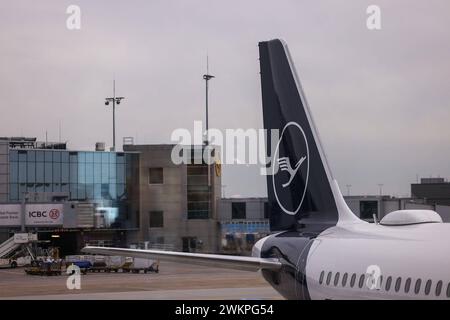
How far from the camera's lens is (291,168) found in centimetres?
2692

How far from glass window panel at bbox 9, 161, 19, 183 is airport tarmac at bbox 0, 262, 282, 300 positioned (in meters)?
25.1

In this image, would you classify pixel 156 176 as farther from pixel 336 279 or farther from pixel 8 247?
pixel 336 279

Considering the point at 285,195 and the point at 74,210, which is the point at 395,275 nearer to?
the point at 285,195

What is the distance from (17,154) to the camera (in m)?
108

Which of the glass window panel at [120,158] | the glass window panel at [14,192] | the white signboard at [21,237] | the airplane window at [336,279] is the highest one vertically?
the glass window panel at [120,158]

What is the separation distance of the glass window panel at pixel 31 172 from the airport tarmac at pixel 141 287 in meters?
25.8

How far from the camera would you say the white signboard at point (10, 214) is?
99.1 m

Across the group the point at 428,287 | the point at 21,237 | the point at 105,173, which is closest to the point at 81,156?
the point at 105,173

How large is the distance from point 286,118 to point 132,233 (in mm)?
84681

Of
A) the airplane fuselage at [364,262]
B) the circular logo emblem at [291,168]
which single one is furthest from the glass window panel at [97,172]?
the airplane fuselage at [364,262]

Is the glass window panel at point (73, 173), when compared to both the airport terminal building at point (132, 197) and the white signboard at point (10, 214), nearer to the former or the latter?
the airport terminal building at point (132, 197)

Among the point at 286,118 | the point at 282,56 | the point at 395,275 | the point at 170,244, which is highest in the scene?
the point at 282,56

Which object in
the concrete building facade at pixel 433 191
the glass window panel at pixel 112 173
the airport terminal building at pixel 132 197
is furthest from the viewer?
the concrete building facade at pixel 433 191
